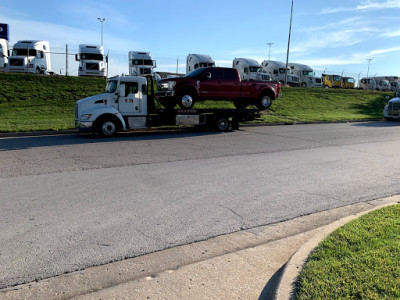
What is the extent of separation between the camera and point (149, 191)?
6.00 meters

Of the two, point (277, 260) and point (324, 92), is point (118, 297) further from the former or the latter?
point (324, 92)

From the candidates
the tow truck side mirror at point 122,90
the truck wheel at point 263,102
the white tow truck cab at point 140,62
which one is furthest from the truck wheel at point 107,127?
the white tow truck cab at point 140,62

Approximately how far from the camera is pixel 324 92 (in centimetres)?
3347

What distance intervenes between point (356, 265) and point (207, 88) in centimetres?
1255

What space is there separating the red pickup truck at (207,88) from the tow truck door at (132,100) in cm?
106

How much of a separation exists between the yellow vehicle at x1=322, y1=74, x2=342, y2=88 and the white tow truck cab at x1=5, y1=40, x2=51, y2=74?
34839 mm

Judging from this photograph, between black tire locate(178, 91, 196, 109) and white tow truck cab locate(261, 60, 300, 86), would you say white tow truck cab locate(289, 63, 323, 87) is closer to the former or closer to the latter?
white tow truck cab locate(261, 60, 300, 86)

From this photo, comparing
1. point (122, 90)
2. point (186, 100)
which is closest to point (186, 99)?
point (186, 100)

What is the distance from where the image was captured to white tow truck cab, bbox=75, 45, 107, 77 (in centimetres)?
2675

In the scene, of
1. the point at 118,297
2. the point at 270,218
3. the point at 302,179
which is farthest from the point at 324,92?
the point at 118,297

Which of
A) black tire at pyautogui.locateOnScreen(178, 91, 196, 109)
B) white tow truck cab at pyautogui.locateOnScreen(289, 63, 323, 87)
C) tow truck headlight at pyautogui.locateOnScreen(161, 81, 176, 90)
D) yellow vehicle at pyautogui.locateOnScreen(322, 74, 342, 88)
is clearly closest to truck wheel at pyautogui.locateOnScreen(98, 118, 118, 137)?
tow truck headlight at pyautogui.locateOnScreen(161, 81, 176, 90)

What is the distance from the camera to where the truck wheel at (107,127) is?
509 inches

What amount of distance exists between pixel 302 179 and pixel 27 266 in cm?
544

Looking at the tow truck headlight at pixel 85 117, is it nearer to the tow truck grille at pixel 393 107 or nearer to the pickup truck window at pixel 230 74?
the pickup truck window at pixel 230 74
